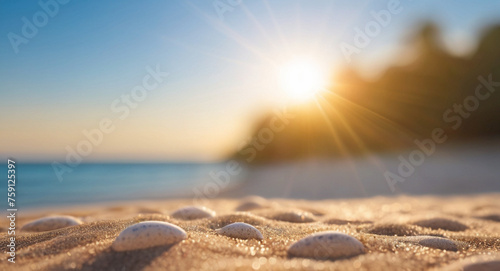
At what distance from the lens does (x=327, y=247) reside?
2148 millimetres

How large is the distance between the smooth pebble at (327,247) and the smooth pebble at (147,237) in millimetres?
681

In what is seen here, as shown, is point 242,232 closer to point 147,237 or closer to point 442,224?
point 147,237

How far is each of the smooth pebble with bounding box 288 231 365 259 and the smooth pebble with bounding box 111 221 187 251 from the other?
2.24ft

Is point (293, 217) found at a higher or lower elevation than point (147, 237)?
higher

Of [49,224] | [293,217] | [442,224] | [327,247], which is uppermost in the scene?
[442,224]

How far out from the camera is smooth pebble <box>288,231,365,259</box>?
2.13m

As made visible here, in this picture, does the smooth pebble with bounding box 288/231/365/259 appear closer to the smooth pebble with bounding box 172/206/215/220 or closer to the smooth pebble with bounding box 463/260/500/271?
the smooth pebble with bounding box 463/260/500/271

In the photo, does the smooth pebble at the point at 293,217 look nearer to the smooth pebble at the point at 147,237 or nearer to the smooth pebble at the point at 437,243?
the smooth pebble at the point at 437,243

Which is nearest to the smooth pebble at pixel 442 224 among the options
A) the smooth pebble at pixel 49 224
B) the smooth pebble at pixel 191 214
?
the smooth pebble at pixel 191 214

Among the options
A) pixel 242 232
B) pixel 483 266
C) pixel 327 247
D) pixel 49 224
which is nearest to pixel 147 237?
pixel 242 232

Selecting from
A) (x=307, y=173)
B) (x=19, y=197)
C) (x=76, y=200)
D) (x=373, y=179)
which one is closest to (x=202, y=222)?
(x=373, y=179)

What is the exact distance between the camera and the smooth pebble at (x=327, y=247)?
2133mm

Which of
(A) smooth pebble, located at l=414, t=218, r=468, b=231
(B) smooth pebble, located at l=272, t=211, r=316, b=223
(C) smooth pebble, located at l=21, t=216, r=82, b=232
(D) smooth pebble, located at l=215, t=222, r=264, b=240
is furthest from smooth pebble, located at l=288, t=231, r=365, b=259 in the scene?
(C) smooth pebble, located at l=21, t=216, r=82, b=232

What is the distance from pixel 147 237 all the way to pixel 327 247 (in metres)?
1.00
